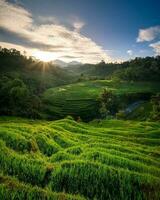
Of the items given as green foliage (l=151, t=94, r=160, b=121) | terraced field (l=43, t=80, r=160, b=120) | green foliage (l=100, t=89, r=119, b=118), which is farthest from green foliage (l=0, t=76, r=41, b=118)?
green foliage (l=151, t=94, r=160, b=121)

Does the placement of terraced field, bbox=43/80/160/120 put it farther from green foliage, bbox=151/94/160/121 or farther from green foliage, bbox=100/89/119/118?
green foliage, bbox=151/94/160/121

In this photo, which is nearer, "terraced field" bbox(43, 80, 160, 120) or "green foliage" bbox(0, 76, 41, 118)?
"green foliage" bbox(0, 76, 41, 118)

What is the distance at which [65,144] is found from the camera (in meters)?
17.5

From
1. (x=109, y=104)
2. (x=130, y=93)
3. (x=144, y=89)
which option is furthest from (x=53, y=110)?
(x=144, y=89)

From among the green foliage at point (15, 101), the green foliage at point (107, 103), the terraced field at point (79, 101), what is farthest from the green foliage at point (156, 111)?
the green foliage at point (15, 101)

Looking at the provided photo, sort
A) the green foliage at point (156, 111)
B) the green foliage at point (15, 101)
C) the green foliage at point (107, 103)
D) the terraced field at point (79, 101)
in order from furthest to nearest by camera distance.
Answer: the green foliage at point (107, 103), the terraced field at point (79, 101), the green foliage at point (156, 111), the green foliage at point (15, 101)

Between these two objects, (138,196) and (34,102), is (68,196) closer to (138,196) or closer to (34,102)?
(138,196)

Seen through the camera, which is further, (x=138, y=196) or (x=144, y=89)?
(x=144, y=89)

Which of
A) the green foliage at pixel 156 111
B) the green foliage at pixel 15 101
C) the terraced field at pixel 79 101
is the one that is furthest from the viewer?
the terraced field at pixel 79 101

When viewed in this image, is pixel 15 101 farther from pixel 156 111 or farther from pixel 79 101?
pixel 156 111

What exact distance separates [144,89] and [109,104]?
155ft

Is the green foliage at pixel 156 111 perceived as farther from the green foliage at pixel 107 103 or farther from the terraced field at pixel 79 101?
the terraced field at pixel 79 101

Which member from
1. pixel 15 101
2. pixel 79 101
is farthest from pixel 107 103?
pixel 15 101

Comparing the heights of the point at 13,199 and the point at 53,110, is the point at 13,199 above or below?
above
